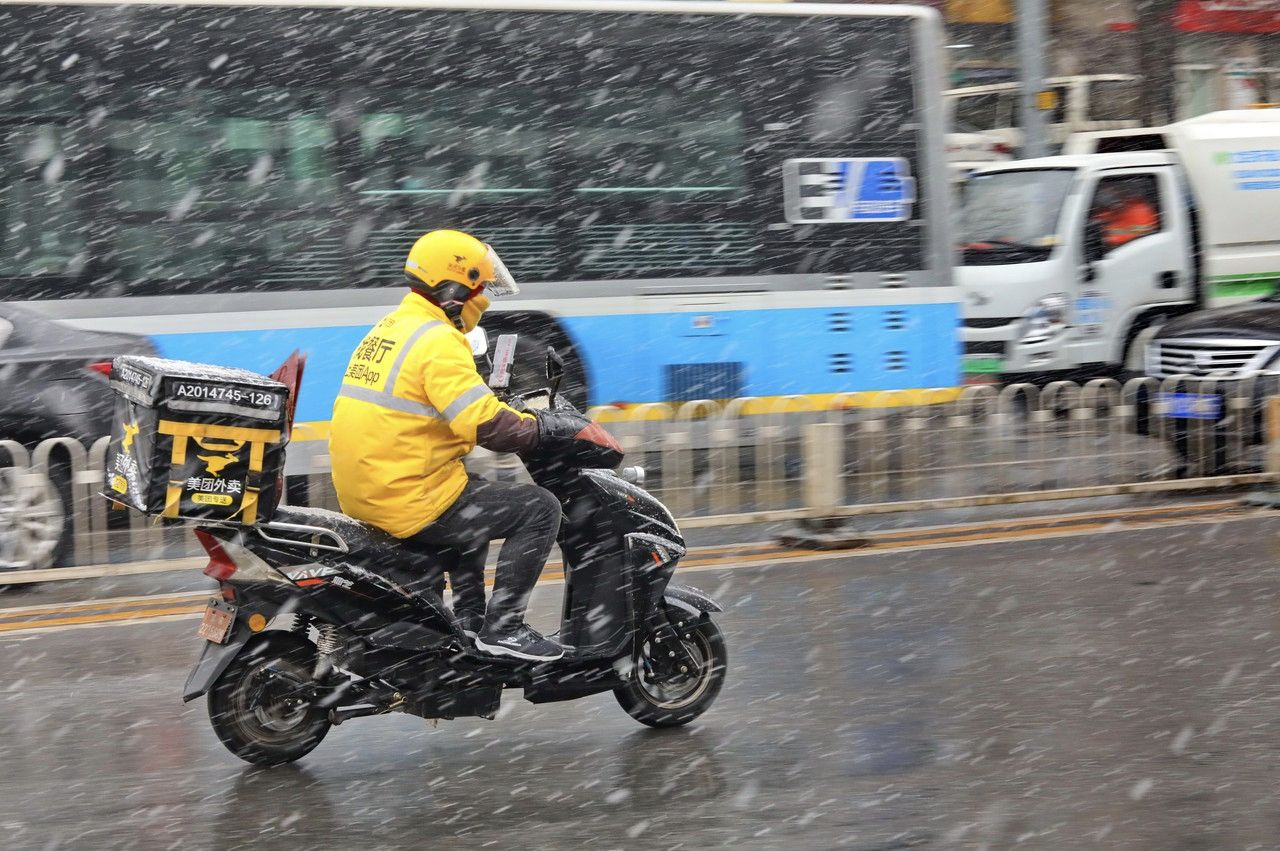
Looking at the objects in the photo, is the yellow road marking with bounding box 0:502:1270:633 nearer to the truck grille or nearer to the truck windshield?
the truck grille

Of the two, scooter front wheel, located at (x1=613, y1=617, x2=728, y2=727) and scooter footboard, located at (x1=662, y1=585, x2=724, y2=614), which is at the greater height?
scooter footboard, located at (x1=662, y1=585, x2=724, y2=614)

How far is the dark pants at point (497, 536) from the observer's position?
546 cm

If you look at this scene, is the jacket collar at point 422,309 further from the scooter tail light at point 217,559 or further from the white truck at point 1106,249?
the white truck at point 1106,249

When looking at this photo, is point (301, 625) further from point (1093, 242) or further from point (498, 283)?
point (1093, 242)

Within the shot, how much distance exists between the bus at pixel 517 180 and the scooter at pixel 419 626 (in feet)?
16.1

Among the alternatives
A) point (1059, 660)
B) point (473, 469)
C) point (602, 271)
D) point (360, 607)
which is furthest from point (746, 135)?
point (360, 607)

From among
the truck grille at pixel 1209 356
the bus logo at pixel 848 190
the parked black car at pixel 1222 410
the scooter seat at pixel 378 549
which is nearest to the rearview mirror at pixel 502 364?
the scooter seat at pixel 378 549

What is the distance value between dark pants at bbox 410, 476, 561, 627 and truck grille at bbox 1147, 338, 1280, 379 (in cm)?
767

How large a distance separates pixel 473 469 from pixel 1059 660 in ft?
12.3

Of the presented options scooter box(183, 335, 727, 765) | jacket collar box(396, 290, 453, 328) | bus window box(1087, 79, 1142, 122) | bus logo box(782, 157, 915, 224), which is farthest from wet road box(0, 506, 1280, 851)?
bus window box(1087, 79, 1142, 122)

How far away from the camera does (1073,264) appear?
1547 centimetres

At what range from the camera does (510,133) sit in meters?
11.9

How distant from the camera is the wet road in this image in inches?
192

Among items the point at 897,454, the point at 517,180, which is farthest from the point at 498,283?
the point at 517,180
